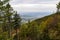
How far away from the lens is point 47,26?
99125mm

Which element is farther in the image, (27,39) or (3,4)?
(27,39)

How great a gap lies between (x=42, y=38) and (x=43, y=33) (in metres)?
3.50

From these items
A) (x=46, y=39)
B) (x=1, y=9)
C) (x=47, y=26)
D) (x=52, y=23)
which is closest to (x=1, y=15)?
(x=1, y=9)

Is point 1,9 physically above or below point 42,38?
above

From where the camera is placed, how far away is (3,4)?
21562mm

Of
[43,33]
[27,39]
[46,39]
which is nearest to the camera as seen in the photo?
[46,39]

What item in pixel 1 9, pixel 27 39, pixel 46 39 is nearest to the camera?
pixel 1 9

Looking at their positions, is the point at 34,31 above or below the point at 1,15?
below

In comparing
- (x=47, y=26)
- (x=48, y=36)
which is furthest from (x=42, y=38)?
(x=47, y=26)

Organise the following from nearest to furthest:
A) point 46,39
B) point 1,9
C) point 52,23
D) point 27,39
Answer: point 1,9 < point 46,39 < point 27,39 < point 52,23

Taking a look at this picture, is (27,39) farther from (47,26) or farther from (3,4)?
(3,4)

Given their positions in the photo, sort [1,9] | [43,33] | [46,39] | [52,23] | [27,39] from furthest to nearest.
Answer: [52,23] → [27,39] → [43,33] → [46,39] → [1,9]

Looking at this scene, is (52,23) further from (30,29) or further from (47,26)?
(30,29)

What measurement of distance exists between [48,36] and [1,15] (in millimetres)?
60455
